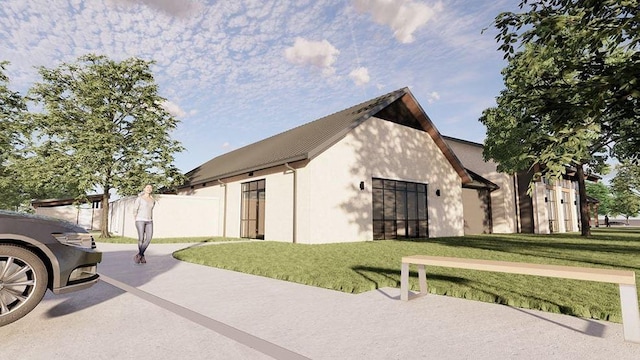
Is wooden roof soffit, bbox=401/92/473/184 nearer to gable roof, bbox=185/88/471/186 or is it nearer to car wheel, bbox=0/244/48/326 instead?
gable roof, bbox=185/88/471/186

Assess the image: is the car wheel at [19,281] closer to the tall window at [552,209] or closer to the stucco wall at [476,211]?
the stucco wall at [476,211]

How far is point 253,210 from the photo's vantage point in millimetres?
17844

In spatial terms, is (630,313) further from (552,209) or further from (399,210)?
(552,209)

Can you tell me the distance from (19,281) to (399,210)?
15925 mm

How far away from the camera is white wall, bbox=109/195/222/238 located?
19.2 metres

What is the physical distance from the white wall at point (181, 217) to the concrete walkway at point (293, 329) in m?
15.2

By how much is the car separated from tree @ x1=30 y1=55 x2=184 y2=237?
694 inches

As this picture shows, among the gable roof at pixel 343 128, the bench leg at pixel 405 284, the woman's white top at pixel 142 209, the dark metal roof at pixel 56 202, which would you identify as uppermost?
the gable roof at pixel 343 128

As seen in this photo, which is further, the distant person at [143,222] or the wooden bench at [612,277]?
the distant person at [143,222]

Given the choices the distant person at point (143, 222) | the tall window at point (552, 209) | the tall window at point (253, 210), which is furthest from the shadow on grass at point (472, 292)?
the tall window at point (552, 209)

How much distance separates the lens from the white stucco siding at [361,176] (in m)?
14.2

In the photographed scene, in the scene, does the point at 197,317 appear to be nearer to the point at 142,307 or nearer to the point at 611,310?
the point at 142,307

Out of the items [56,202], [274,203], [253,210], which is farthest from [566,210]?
[56,202]

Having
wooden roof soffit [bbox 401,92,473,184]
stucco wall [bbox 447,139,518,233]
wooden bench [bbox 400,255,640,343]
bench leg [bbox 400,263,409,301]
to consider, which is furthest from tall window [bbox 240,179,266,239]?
stucco wall [bbox 447,139,518,233]
